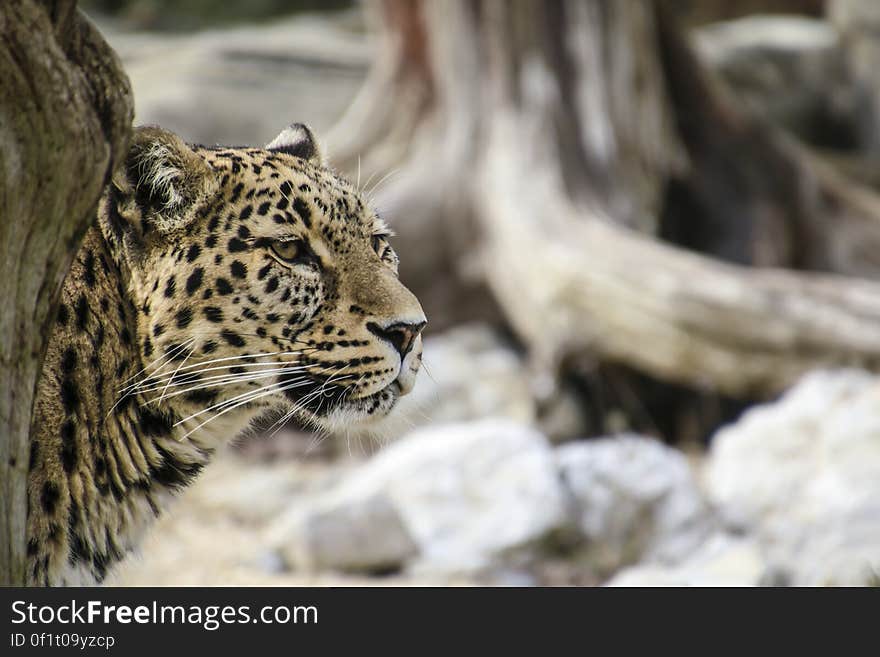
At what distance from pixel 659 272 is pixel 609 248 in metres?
0.53

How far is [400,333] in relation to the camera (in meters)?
3.93

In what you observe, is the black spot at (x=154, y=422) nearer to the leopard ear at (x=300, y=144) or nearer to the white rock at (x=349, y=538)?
the leopard ear at (x=300, y=144)

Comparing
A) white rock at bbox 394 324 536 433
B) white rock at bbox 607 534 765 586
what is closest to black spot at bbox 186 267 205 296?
white rock at bbox 607 534 765 586

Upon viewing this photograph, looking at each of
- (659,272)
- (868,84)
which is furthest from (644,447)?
(868,84)

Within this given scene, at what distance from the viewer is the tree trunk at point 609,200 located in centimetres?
986

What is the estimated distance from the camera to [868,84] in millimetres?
20125

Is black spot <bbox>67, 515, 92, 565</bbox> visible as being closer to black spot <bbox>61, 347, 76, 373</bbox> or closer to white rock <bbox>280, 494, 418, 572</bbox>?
black spot <bbox>61, 347, 76, 373</bbox>

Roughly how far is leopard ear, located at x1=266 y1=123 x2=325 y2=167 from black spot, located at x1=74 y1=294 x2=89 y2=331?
3.17 feet

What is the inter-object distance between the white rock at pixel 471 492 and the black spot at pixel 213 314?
14.7 ft

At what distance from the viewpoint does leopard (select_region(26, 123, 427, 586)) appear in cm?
368

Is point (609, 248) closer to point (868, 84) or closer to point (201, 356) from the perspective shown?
point (201, 356)

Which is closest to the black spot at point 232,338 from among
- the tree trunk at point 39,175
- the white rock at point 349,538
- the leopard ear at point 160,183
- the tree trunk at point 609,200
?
the leopard ear at point 160,183

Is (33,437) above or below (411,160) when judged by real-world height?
below
